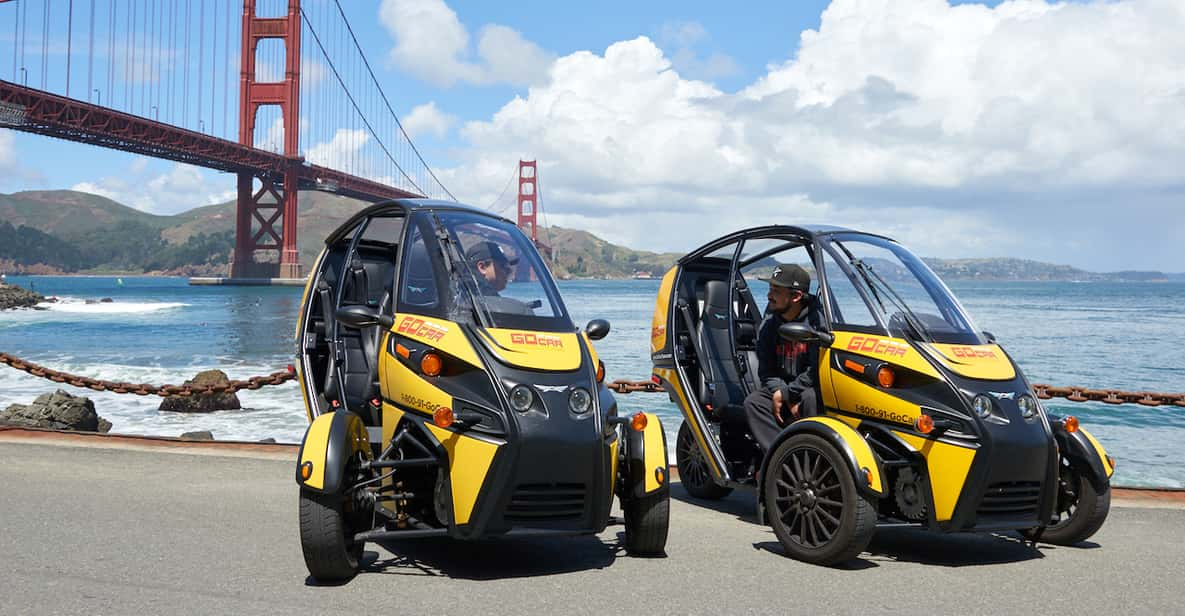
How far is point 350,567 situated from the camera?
5352mm

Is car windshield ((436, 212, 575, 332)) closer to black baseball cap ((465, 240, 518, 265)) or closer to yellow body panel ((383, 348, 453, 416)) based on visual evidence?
black baseball cap ((465, 240, 518, 265))

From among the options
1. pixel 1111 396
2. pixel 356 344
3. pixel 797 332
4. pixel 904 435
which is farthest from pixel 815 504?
pixel 1111 396

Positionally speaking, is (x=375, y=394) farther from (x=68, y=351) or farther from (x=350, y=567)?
(x=68, y=351)

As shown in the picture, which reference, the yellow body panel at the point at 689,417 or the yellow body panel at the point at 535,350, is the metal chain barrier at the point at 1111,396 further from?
the yellow body panel at the point at 535,350

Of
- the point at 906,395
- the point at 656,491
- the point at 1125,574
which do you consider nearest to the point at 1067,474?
the point at 1125,574

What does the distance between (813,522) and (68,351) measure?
37.1 meters

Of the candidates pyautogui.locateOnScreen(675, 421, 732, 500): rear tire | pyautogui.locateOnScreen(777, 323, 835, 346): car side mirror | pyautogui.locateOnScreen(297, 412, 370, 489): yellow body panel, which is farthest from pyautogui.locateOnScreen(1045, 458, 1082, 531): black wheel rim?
pyautogui.locateOnScreen(297, 412, 370, 489): yellow body panel

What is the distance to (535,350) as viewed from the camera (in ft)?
18.4

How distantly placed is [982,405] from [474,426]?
105 inches

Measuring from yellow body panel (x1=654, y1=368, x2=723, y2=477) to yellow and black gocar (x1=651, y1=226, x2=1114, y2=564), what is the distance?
63 mm

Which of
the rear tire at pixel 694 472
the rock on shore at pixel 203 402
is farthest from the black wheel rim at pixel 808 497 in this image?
the rock on shore at pixel 203 402

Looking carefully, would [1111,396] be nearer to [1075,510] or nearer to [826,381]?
[1075,510]

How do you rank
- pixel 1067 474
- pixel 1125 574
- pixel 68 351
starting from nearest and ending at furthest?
pixel 1125 574 → pixel 1067 474 → pixel 68 351

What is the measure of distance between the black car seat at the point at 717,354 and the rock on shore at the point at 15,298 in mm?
72748
